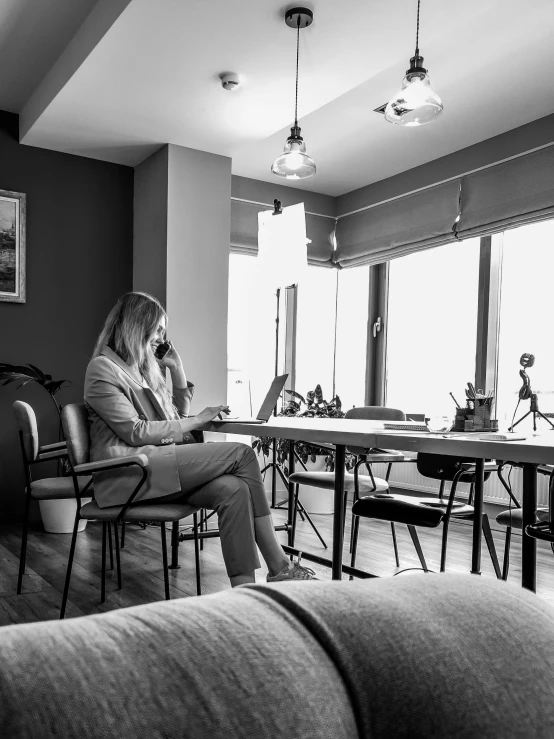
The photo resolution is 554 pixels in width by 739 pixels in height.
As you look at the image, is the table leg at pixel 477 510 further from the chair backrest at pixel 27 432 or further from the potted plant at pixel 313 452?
the potted plant at pixel 313 452

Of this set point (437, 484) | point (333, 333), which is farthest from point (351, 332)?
point (437, 484)

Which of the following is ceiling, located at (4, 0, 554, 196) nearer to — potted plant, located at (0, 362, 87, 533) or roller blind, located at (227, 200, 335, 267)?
roller blind, located at (227, 200, 335, 267)

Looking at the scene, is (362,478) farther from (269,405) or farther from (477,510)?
(477,510)

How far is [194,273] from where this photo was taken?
4.32 meters

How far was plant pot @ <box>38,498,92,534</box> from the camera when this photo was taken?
3.93 meters

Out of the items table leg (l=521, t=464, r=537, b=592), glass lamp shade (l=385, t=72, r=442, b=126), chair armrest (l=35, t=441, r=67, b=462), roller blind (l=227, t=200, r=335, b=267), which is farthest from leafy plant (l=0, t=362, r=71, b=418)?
table leg (l=521, t=464, r=537, b=592)

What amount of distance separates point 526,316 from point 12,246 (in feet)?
11.4

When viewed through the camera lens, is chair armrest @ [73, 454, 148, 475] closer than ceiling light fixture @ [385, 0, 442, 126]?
Yes

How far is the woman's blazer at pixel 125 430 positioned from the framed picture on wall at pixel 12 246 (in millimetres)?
1878

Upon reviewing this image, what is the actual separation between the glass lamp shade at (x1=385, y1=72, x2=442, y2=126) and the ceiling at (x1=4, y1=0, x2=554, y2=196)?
19.3 inches

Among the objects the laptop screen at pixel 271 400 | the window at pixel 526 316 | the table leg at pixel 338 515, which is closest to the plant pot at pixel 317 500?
the window at pixel 526 316

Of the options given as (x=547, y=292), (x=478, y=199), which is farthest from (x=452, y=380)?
(x=478, y=199)

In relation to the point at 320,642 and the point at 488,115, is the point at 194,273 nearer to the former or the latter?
the point at 488,115

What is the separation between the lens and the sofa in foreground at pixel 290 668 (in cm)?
33
